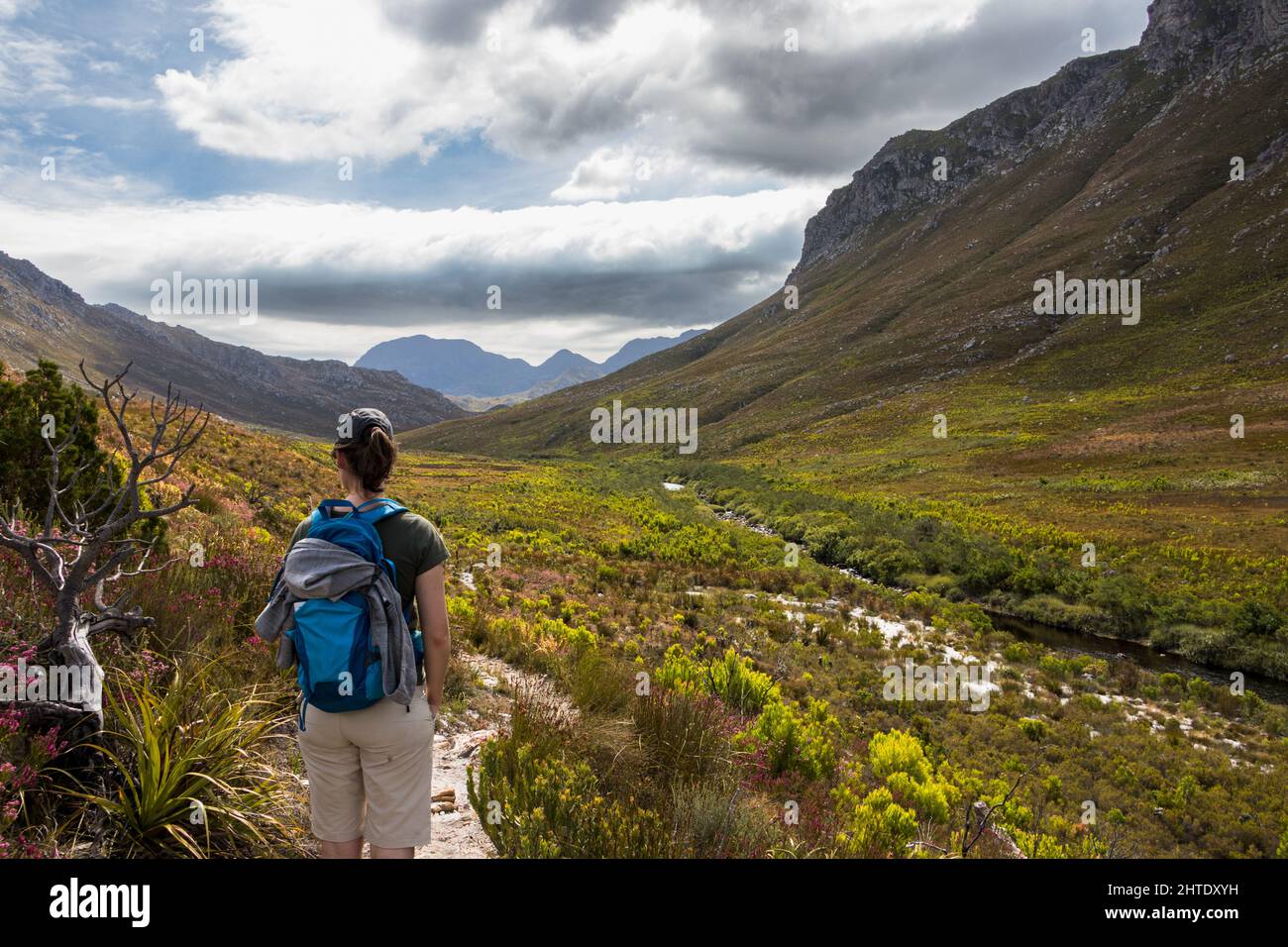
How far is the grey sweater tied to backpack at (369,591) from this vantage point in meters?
2.69

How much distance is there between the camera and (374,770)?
2902 millimetres

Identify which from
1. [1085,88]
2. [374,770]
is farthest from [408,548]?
[1085,88]

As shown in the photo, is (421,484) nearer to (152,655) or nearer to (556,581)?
(556,581)

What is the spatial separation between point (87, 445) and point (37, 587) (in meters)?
4.16

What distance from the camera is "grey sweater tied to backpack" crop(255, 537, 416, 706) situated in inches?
106

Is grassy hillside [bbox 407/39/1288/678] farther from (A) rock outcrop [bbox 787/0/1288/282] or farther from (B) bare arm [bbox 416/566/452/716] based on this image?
(B) bare arm [bbox 416/566/452/716]

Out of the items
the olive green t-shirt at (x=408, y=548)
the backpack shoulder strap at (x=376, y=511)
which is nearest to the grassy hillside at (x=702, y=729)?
the olive green t-shirt at (x=408, y=548)

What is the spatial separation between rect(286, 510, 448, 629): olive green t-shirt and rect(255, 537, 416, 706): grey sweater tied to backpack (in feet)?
0.38

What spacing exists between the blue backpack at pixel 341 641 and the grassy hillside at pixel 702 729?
1.55 m

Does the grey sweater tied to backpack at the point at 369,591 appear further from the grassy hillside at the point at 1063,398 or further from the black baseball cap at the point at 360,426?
the grassy hillside at the point at 1063,398

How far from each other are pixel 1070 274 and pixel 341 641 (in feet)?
366

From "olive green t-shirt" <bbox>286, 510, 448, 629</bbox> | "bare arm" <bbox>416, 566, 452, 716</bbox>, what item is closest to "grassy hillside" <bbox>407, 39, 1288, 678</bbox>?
"bare arm" <bbox>416, 566, 452, 716</bbox>
